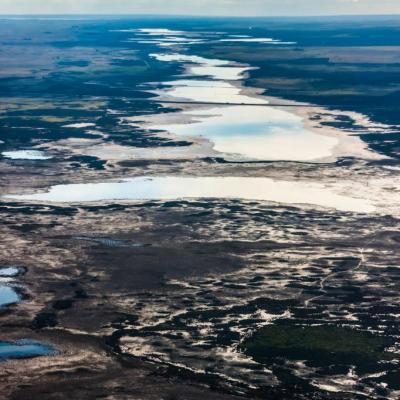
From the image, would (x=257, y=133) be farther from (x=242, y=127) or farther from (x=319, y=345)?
(x=319, y=345)

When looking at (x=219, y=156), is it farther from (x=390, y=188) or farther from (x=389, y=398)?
(x=389, y=398)

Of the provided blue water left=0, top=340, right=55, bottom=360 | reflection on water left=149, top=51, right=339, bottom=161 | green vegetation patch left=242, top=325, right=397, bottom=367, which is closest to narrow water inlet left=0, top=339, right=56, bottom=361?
blue water left=0, top=340, right=55, bottom=360

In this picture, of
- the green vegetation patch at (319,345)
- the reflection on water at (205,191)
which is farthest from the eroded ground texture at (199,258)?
the reflection on water at (205,191)

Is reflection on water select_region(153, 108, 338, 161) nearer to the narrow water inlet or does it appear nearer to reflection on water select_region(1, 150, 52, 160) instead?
reflection on water select_region(1, 150, 52, 160)

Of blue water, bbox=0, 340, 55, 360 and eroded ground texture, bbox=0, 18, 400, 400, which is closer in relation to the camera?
eroded ground texture, bbox=0, 18, 400, 400

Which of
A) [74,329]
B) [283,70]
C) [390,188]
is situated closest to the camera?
[74,329]

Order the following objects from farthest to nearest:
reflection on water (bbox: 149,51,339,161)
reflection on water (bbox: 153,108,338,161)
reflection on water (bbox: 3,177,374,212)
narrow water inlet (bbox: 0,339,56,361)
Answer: reflection on water (bbox: 149,51,339,161)
reflection on water (bbox: 153,108,338,161)
reflection on water (bbox: 3,177,374,212)
narrow water inlet (bbox: 0,339,56,361)

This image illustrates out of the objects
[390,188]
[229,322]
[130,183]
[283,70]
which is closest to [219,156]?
[130,183]
